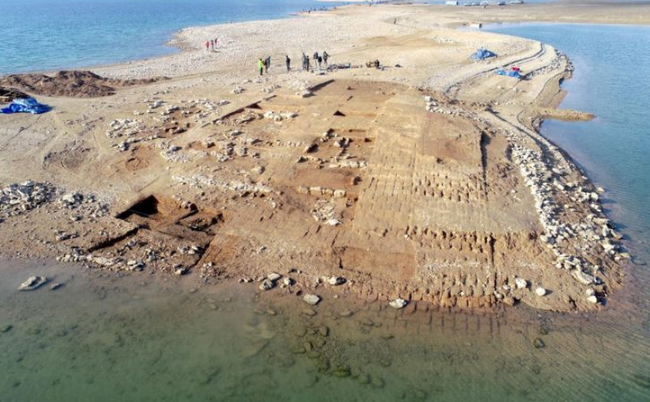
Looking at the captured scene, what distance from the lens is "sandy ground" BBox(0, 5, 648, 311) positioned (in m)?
11.0

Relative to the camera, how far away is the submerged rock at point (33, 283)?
420 inches

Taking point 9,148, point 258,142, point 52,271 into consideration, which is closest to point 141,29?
point 9,148

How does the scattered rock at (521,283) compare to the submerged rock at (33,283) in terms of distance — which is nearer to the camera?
the scattered rock at (521,283)

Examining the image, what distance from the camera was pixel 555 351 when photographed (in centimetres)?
898

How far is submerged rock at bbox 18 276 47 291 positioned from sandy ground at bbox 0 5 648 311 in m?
0.89

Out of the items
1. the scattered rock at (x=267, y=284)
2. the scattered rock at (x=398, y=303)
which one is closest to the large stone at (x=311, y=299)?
the scattered rock at (x=267, y=284)

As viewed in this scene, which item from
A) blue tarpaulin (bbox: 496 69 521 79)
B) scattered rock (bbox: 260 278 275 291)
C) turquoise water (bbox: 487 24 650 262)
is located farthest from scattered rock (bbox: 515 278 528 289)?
blue tarpaulin (bbox: 496 69 521 79)

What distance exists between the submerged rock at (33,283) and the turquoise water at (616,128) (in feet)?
53.2

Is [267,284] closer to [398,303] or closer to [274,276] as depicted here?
[274,276]

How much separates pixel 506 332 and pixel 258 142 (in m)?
11.8

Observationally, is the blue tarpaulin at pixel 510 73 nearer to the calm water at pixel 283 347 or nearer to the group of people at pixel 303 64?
the group of people at pixel 303 64

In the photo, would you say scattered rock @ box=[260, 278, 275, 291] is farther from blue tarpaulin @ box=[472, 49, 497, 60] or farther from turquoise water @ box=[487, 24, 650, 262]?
blue tarpaulin @ box=[472, 49, 497, 60]

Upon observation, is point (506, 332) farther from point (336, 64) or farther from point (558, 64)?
point (558, 64)

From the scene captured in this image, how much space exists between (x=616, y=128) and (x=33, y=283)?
25874mm
